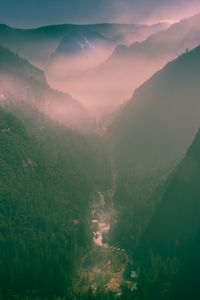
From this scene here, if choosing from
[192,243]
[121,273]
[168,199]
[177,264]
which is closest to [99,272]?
[121,273]

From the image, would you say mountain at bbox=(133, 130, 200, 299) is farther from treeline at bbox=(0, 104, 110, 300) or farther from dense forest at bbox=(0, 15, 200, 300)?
treeline at bbox=(0, 104, 110, 300)

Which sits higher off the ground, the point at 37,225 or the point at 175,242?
the point at 37,225

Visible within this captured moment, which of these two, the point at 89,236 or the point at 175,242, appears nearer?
the point at 175,242

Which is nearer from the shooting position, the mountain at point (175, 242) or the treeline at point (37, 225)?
the mountain at point (175, 242)

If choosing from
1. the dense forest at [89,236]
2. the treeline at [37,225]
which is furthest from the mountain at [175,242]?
the treeline at [37,225]

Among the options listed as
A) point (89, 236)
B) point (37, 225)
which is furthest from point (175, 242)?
point (37, 225)

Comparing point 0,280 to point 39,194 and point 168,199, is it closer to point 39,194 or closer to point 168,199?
point 39,194

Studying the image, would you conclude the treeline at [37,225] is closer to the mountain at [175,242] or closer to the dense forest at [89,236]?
the dense forest at [89,236]

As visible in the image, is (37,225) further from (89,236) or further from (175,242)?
(175,242)
